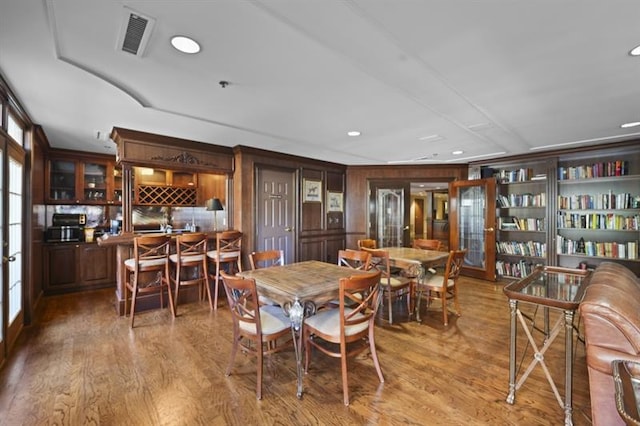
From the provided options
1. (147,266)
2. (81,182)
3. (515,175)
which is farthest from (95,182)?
(515,175)

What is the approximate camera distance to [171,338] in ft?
10.2

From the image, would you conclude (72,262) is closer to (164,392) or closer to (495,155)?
(164,392)

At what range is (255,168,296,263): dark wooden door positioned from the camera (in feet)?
16.5

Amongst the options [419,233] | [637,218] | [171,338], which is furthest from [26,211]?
[419,233]

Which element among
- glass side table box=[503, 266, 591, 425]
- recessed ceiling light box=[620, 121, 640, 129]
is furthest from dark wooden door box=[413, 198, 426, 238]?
glass side table box=[503, 266, 591, 425]

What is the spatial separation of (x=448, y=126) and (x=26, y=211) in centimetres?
510

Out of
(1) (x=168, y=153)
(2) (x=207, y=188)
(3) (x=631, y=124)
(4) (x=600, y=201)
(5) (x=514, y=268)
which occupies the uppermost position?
(3) (x=631, y=124)

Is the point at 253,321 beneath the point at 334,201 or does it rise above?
beneath

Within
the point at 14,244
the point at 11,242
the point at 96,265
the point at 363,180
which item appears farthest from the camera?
the point at 363,180

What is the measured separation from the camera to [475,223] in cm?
598

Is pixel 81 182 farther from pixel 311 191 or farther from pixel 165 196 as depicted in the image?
pixel 311 191

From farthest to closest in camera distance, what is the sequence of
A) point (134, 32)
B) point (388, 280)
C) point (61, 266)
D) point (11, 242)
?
1. point (61, 266)
2. point (388, 280)
3. point (11, 242)
4. point (134, 32)

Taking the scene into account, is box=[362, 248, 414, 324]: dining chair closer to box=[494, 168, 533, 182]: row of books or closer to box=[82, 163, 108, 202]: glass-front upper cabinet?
box=[494, 168, 533, 182]: row of books

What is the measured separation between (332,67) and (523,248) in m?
5.35
